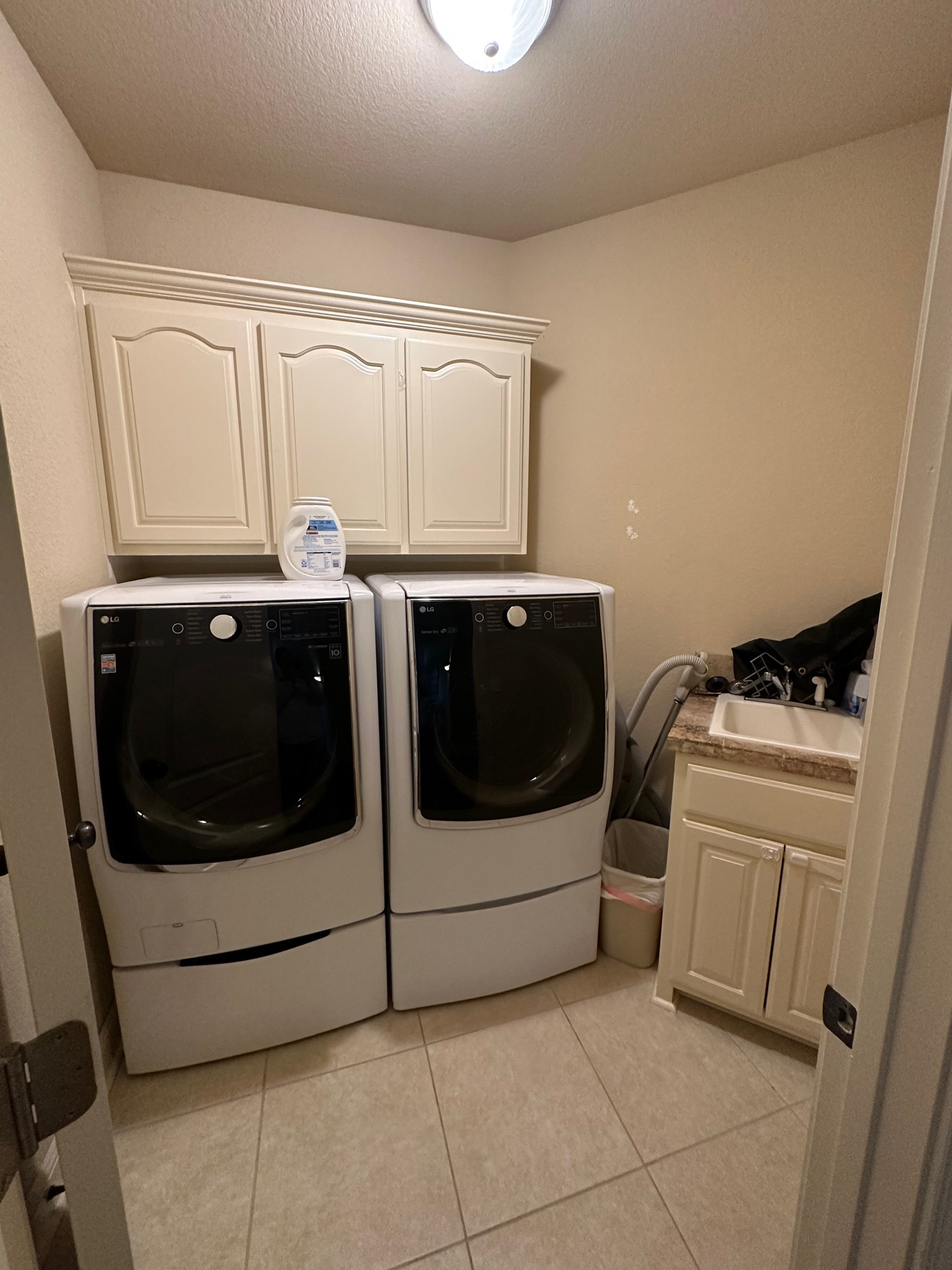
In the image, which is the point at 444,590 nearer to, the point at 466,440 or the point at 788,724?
the point at 466,440

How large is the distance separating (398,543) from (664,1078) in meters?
1.73

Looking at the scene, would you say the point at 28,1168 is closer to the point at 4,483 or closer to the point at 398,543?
the point at 4,483

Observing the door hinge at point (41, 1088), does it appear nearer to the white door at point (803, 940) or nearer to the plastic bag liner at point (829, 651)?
the white door at point (803, 940)

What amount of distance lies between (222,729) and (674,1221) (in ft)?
4.68

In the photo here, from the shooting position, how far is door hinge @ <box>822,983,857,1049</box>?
0.50 meters

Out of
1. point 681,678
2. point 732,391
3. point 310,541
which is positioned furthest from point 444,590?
point 732,391

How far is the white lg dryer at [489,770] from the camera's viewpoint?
138cm

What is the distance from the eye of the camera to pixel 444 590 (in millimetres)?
1396

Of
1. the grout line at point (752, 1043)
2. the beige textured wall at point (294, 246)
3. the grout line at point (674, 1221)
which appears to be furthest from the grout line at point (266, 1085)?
the beige textured wall at point (294, 246)


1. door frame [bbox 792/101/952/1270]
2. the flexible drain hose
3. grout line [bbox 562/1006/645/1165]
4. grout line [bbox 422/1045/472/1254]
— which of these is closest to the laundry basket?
grout line [bbox 562/1006/645/1165]

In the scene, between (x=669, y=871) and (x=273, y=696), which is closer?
(x=273, y=696)

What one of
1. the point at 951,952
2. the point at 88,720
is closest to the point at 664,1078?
the point at 951,952

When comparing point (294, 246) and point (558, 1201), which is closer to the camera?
point (558, 1201)

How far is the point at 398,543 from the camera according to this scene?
1.83m
